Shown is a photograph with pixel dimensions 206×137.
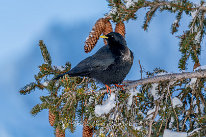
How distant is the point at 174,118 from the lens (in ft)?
11.1

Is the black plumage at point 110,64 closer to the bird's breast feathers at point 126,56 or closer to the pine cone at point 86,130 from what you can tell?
the bird's breast feathers at point 126,56

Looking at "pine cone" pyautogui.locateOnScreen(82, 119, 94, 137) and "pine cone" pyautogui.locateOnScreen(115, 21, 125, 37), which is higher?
"pine cone" pyautogui.locateOnScreen(115, 21, 125, 37)

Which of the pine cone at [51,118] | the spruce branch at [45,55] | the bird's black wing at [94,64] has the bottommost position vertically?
the pine cone at [51,118]

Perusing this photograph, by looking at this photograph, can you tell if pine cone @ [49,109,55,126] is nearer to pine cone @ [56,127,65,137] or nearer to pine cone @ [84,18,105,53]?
pine cone @ [56,127,65,137]

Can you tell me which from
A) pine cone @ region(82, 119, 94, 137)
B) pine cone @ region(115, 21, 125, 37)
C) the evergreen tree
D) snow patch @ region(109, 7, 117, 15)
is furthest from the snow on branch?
snow patch @ region(109, 7, 117, 15)

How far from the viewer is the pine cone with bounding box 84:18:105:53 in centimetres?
362

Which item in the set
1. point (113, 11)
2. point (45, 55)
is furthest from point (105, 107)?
point (113, 11)

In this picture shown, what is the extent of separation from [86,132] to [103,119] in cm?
41

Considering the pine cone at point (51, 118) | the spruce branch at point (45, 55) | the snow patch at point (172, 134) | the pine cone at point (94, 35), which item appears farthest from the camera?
the spruce branch at point (45, 55)

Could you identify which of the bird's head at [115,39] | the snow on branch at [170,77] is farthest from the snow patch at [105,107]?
the bird's head at [115,39]

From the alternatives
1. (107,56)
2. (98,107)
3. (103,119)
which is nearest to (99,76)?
(107,56)

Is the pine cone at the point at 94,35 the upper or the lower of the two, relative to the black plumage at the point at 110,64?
upper

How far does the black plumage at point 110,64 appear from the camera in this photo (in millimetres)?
3502

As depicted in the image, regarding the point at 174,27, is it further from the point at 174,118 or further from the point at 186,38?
the point at 174,118
